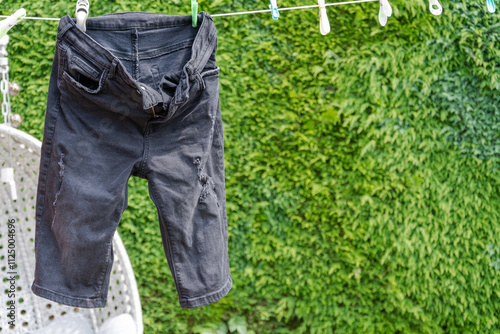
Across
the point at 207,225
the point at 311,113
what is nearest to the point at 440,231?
the point at 311,113

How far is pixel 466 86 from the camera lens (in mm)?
2061

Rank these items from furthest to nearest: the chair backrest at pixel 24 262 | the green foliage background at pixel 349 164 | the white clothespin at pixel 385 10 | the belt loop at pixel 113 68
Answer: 1. the green foliage background at pixel 349 164
2. the chair backrest at pixel 24 262
3. the white clothespin at pixel 385 10
4. the belt loop at pixel 113 68

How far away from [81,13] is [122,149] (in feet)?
1.34

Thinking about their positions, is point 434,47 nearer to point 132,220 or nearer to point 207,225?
point 207,225

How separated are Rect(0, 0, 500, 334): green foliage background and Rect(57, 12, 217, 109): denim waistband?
0.75 metres

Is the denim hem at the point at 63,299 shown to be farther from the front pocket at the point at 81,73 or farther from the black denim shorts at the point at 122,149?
the front pocket at the point at 81,73

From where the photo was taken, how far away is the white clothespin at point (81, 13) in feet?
4.07

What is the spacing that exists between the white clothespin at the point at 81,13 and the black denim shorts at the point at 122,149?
5cm

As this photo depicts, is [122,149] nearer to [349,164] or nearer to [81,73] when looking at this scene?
[81,73]

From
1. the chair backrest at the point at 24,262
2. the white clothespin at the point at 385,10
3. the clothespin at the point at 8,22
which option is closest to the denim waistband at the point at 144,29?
the clothespin at the point at 8,22

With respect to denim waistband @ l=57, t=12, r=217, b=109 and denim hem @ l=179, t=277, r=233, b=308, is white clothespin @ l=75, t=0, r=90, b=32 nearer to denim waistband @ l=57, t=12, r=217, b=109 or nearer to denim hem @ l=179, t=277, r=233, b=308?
denim waistband @ l=57, t=12, r=217, b=109

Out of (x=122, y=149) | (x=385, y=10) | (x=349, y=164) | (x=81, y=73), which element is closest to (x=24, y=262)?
(x=122, y=149)

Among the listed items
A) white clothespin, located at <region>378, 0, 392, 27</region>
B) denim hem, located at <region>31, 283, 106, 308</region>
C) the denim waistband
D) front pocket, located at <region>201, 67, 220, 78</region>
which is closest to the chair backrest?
denim hem, located at <region>31, 283, 106, 308</region>

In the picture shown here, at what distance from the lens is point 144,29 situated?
1.36m
